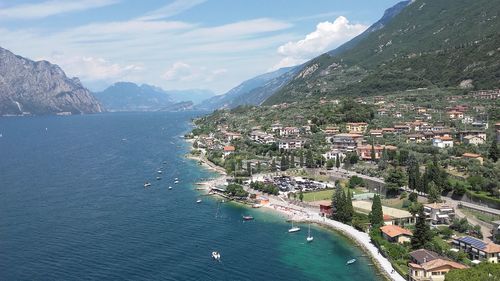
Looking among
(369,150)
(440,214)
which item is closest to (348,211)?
(440,214)

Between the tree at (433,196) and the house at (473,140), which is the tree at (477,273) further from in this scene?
the house at (473,140)

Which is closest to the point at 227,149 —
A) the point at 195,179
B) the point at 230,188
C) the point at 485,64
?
the point at 195,179

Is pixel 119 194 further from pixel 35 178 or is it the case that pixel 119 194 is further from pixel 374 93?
pixel 374 93

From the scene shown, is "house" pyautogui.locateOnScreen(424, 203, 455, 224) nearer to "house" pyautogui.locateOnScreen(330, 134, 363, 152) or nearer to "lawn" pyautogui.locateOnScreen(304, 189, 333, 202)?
"lawn" pyautogui.locateOnScreen(304, 189, 333, 202)

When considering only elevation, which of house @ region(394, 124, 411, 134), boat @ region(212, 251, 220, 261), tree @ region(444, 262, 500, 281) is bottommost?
boat @ region(212, 251, 220, 261)

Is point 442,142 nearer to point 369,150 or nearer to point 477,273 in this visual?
point 369,150

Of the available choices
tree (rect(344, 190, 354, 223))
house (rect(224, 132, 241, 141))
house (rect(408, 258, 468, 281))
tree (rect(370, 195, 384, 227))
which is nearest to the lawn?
tree (rect(344, 190, 354, 223))
